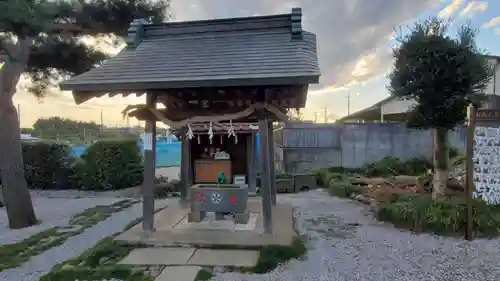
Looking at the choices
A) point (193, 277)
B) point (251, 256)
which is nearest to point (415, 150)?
point (251, 256)

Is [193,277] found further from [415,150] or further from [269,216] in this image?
[415,150]

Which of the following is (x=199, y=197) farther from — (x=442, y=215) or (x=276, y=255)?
(x=442, y=215)

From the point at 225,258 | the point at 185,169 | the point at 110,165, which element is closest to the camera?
the point at 225,258

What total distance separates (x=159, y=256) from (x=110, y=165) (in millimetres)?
6741

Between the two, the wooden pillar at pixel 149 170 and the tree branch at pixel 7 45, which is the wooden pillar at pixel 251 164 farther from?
the tree branch at pixel 7 45

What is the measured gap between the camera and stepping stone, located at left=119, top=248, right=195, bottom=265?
4188mm

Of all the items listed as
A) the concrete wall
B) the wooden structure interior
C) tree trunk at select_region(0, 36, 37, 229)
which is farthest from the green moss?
the concrete wall

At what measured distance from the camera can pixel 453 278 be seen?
3.84 metres

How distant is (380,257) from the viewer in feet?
14.8

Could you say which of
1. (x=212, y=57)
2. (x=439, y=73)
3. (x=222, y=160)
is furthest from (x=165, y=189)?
(x=439, y=73)

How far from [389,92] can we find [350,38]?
15.5 ft

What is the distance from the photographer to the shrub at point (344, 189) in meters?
9.17

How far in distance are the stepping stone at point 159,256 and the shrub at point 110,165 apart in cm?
623

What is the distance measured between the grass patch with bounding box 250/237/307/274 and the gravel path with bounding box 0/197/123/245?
13.6ft
